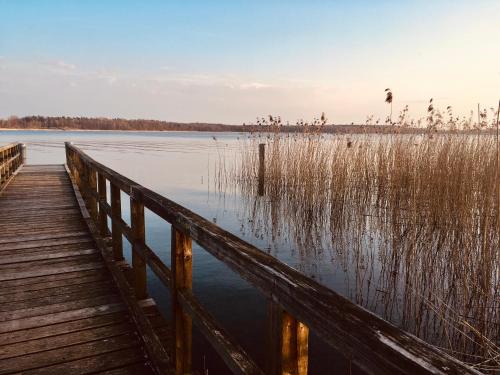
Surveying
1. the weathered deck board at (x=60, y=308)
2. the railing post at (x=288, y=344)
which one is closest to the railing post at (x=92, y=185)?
the weathered deck board at (x=60, y=308)

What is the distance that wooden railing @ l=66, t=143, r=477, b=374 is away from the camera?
81cm

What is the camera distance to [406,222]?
679cm

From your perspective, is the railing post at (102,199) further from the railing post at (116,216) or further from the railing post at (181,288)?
the railing post at (181,288)

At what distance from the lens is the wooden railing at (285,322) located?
81 cm

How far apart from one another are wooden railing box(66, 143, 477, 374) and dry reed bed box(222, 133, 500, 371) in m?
1.96

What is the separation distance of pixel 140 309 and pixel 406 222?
209 inches

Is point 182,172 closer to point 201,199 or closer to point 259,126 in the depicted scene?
point 201,199

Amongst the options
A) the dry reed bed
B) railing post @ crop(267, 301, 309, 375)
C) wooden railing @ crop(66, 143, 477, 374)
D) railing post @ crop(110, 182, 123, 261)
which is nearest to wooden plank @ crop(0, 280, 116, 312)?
railing post @ crop(110, 182, 123, 261)

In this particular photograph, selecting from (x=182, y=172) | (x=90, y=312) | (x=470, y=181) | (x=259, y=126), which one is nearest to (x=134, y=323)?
(x=90, y=312)

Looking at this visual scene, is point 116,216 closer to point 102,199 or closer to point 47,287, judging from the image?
point 47,287

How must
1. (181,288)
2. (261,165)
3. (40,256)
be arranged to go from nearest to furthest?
(181,288)
(40,256)
(261,165)

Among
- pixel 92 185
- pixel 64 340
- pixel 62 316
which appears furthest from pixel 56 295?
pixel 92 185

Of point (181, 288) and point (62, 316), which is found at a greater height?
point (181, 288)

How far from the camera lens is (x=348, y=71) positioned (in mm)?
14836
